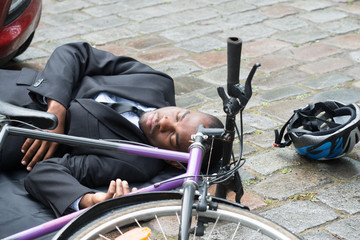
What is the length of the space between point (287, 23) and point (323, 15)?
48cm

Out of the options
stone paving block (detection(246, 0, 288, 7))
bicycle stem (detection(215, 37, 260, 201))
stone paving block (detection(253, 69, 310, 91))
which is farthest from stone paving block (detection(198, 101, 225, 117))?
stone paving block (detection(246, 0, 288, 7))

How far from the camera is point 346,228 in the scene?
9.49 ft

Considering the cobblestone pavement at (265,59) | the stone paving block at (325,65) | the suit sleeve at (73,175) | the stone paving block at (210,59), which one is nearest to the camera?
the suit sleeve at (73,175)

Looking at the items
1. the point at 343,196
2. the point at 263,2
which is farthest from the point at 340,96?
the point at 263,2

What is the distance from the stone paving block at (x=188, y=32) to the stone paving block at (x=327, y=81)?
1480mm

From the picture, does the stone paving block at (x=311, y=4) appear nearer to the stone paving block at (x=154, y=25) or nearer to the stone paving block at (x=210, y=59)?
the stone paving block at (x=154, y=25)

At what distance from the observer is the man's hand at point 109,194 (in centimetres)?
246

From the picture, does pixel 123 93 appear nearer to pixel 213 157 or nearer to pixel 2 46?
pixel 213 157

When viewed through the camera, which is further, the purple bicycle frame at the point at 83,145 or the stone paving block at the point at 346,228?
the stone paving block at the point at 346,228

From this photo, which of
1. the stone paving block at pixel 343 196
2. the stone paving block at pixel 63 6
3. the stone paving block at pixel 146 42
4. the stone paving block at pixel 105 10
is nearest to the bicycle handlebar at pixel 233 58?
the stone paving block at pixel 343 196

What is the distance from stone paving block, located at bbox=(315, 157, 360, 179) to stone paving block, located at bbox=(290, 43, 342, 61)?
67.9 inches

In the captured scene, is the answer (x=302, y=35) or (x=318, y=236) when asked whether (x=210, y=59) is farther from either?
(x=318, y=236)

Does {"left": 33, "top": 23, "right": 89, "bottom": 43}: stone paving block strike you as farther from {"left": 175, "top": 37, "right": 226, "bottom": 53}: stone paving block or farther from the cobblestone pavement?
{"left": 175, "top": 37, "right": 226, "bottom": 53}: stone paving block

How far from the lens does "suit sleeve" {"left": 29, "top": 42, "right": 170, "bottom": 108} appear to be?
3240 mm
